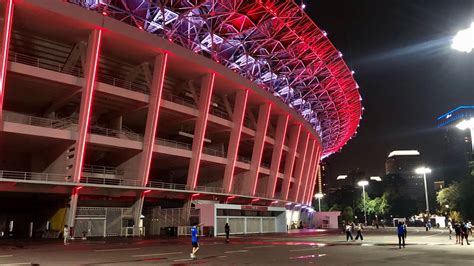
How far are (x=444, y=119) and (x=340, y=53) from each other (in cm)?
13978

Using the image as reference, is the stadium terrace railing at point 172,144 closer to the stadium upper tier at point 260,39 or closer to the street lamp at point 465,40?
the stadium upper tier at point 260,39

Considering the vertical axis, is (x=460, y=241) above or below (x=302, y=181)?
below

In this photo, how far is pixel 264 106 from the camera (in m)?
55.7

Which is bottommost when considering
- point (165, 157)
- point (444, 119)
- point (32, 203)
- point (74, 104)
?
point (32, 203)

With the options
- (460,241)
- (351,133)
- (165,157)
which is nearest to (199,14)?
(165,157)

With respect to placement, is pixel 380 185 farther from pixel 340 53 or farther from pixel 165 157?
pixel 165 157

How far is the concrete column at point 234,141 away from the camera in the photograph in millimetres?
48969

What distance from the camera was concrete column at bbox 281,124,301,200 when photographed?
212 feet

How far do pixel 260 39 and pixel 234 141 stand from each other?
508 inches

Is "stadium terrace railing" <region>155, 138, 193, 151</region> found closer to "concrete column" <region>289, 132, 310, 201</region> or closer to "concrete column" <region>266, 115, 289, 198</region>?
"concrete column" <region>266, 115, 289, 198</region>

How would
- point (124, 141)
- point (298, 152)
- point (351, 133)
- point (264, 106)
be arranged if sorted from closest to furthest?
point (124, 141), point (264, 106), point (298, 152), point (351, 133)

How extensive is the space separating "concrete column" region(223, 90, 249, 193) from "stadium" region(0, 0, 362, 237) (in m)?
0.17

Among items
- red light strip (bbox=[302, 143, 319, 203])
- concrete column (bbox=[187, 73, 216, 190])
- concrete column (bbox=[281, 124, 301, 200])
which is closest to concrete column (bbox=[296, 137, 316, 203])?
red light strip (bbox=[302, 143, 319, 203])

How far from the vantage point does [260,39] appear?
51.2 metres
